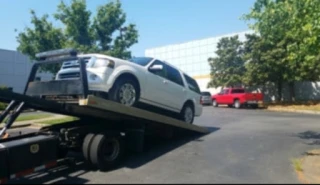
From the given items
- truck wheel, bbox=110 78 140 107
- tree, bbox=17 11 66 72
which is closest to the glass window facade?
tree, bbox=17 11 66 72

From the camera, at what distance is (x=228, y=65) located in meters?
31.7

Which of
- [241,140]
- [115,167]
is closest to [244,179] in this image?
[115,167]

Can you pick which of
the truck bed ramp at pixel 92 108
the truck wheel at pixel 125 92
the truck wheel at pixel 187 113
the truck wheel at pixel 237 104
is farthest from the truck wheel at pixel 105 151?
the truck wheel at pixel 237 104

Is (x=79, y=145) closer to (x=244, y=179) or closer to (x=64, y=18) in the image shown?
(x=244, y=179)

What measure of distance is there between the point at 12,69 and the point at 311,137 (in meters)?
37.7

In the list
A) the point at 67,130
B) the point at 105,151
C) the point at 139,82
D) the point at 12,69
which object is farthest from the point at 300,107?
the point at 12,69

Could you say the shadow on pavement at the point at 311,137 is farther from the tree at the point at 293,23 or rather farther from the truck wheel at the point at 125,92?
the truck wheel at the point at 125,92

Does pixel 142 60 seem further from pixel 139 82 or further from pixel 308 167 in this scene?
pixel 308 167

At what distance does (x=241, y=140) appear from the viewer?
1010 cm

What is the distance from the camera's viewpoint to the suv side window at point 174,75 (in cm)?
973

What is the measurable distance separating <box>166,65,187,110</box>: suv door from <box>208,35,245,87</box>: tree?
67.8 ft

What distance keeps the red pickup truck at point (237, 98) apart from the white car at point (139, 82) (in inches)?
647

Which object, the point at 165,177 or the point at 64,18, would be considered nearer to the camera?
the point at 165,177

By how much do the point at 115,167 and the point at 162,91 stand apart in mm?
2901
